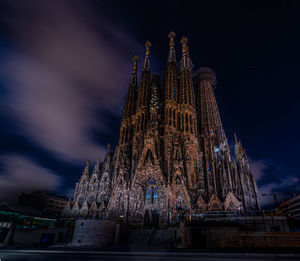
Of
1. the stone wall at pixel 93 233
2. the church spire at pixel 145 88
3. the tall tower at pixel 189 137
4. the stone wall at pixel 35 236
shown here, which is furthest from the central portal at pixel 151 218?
the church spire at pixel 145 88

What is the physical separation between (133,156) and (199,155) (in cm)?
1343

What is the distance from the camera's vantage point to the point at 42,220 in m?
40.5

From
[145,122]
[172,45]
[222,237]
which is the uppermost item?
[172,45]

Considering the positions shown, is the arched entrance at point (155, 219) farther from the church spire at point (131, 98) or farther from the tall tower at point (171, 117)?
the church spire at point (131, 98)

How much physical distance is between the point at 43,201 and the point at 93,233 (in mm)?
61938

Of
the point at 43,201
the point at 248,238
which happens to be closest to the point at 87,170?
the point at 43,201

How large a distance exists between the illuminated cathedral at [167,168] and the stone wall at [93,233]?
9.04 meters

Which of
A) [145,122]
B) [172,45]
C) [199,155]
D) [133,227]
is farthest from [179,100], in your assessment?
[133,227]

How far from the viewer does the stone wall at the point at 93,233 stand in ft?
65.5

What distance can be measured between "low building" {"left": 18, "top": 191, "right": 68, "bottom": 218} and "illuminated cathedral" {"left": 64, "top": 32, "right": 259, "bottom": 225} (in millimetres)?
34155

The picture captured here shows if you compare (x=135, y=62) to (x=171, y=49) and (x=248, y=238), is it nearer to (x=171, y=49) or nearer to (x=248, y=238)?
(x=171, y=49)

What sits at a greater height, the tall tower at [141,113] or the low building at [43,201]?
the tall tower at [141,113]

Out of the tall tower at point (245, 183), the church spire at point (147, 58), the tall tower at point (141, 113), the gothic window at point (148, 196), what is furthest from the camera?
the church spire at point (147, 58)

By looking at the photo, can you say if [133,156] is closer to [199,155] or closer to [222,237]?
[199,155]
